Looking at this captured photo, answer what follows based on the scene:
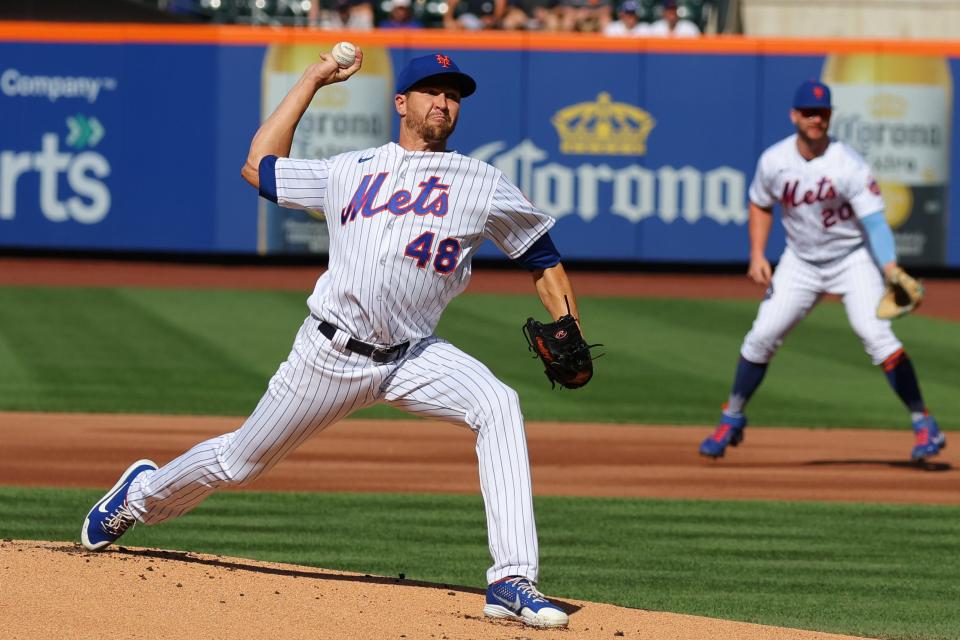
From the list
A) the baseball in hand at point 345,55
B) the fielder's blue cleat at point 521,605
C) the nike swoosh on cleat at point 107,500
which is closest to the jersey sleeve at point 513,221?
the baseball in hand at point 345,55

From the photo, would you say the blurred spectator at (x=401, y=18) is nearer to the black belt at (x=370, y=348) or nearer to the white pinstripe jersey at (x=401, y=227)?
the white pinstripe jersey at (x=401, y=227)

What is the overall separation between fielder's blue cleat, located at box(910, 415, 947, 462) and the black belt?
16.1ft

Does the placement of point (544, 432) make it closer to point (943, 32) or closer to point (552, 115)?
point (552, 115)

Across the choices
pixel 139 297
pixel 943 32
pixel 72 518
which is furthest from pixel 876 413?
pixel 943 32

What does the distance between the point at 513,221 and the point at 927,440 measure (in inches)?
191

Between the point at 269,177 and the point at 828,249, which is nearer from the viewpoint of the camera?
the point at 269,177

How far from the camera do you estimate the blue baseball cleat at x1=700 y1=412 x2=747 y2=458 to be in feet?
32.9

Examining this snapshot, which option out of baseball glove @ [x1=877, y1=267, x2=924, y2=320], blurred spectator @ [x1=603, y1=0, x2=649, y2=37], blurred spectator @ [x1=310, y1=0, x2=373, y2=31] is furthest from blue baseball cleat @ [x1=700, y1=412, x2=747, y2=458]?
blurred spectator @ [x1=310, y1=0, x2=373, y2=31]

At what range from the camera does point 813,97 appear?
363 inches

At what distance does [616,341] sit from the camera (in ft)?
52.5

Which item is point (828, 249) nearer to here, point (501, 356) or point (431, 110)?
point (431, 110)

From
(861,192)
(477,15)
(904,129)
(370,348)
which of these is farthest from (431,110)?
(477,15)

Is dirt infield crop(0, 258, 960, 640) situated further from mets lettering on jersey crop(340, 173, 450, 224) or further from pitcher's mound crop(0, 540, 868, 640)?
mets lettering on jersey crop(340, 173, 450, 224)

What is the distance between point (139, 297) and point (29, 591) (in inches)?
534
